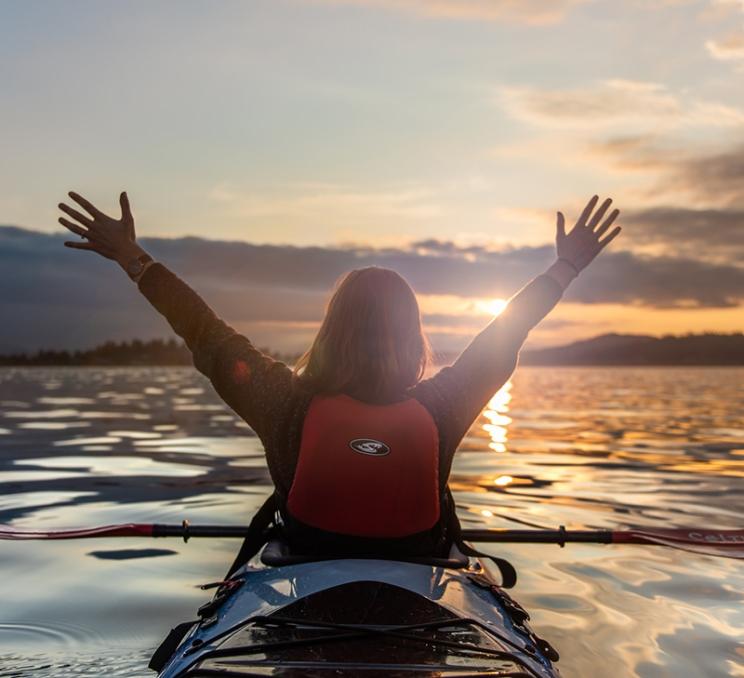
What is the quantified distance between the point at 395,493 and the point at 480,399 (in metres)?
0.74

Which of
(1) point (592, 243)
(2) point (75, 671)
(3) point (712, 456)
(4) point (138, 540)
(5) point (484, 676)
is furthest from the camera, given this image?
(3) point (712, 456)

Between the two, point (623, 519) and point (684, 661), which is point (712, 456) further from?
point (684, 661)

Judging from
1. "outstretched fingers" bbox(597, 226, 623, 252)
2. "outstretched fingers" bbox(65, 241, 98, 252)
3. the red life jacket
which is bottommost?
the red life jacket

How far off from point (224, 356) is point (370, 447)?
3.05ft

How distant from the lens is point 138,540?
328 inches

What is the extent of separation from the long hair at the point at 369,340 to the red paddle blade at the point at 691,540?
2525 mm

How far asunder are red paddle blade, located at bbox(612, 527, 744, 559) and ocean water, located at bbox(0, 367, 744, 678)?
44 cm

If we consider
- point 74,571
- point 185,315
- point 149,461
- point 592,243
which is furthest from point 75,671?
point 149,461

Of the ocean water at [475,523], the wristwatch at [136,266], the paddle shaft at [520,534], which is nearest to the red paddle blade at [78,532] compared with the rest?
the paddle shaft at [520,534]

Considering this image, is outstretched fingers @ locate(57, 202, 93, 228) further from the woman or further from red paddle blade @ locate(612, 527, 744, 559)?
red paddle blade @ locate(612, 527, 744, 559)

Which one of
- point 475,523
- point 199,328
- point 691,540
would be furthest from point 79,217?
point 475,523

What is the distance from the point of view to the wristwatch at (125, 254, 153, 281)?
483 cm

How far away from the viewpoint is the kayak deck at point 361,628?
9.50 feet

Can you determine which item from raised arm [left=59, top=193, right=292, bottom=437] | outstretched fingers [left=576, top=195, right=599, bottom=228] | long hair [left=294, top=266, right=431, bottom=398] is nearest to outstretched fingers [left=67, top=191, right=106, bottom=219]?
raised arm [left=59, top=193, right=292, bottom=437]
